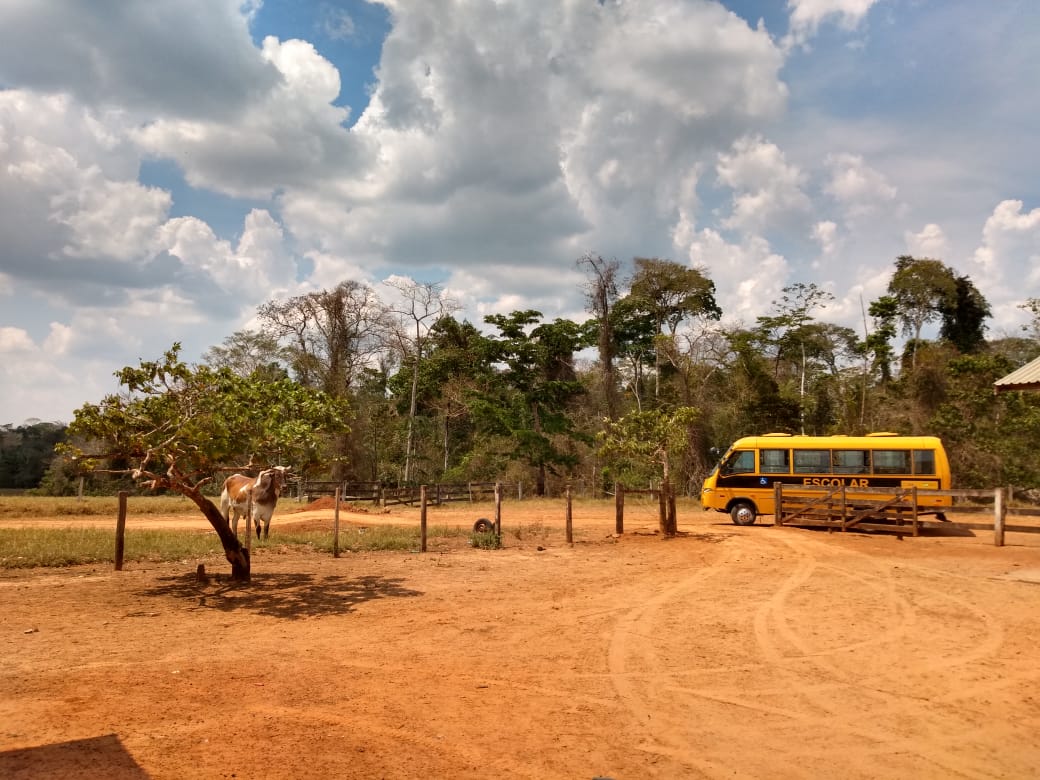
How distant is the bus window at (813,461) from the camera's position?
67.9ft

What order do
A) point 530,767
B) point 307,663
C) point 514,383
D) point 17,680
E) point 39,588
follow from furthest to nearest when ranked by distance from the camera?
1. point 514,383
2. point 39,588
3. point 307,663
4. point 17,680
5. point 530,767

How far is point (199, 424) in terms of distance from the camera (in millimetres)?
9961

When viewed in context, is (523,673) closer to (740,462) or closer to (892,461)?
(740,462)

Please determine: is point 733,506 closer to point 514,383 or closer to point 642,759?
point 642,759

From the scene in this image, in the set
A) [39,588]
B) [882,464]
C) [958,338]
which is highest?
[958,338]

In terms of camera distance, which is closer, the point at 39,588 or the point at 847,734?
the point at 847,734

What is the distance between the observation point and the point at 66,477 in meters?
42.3

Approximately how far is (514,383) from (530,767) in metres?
36.8

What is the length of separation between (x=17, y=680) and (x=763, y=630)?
27.0 ft

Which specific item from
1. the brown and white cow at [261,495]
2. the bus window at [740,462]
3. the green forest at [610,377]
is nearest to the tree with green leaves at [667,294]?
the green forest at [610,377]

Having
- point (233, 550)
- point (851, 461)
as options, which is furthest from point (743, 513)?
point (233, 550)

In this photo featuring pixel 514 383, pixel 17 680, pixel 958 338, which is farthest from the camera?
pixel 514 383

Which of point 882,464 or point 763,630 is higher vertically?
point 882,464

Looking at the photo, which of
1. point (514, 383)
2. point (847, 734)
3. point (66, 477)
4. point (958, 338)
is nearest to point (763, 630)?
point (847, 734)
